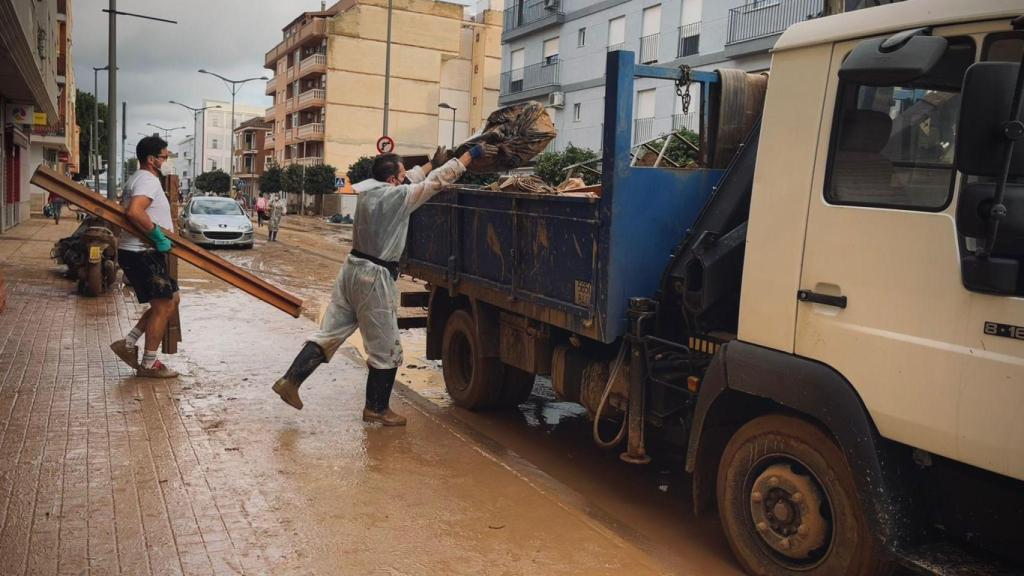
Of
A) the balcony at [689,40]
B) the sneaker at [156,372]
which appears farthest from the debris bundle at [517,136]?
the balcony at [689,40]

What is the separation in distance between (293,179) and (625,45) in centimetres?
3567

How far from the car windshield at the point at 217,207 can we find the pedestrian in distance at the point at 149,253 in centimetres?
1767

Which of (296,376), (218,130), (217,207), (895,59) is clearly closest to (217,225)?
(217,207)

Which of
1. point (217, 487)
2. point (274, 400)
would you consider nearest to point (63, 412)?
point (274, 400)

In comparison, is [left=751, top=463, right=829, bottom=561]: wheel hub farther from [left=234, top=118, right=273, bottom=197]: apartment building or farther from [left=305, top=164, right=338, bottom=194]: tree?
[left=234, top=118, right=273, bottom=197]: apartment building

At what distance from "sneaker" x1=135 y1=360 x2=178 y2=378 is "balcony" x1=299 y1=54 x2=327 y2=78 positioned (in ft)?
198

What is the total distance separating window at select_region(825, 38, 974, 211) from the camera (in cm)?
320

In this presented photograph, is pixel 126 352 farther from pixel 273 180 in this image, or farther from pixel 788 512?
pixel 273 180

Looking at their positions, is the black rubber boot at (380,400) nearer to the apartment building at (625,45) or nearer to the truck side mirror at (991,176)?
the truck side mirror at (991,176)

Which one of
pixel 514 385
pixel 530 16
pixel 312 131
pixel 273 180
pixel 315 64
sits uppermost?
pixel 315 64

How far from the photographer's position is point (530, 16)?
3853 cm

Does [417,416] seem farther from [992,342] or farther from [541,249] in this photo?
[992,342]

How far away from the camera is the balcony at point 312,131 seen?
65044mm

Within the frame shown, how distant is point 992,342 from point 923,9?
1.28 metres
